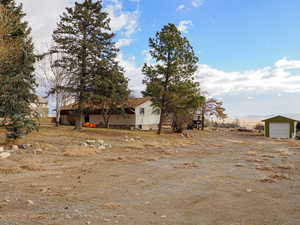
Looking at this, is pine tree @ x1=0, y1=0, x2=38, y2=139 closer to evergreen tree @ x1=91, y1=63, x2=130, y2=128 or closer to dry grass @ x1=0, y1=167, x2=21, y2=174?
dry grass @ x1=0, y1=167, x2=21, y2=174

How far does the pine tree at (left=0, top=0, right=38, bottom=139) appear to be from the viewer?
41.8ft

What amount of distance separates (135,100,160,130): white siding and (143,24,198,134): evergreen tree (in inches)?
341

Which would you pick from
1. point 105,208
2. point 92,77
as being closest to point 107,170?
point 105,208

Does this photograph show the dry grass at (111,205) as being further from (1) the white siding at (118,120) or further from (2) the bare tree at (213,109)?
(2) the bare tree at (213,109)

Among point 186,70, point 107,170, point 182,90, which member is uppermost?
point 186,70

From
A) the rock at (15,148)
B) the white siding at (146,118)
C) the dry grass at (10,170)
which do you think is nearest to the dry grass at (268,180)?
the dry grass at (10,170)

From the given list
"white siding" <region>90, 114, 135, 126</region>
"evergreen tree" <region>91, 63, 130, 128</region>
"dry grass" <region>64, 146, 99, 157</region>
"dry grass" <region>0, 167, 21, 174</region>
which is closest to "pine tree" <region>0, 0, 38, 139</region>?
"dry grass" <region>64, 146, 99, 157</region>

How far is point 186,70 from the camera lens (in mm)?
24797

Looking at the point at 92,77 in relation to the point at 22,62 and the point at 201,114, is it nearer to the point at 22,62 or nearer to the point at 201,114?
the point at 22,62

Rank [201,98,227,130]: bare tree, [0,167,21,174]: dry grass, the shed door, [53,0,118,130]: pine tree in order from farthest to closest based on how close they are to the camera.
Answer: [201,98,227,130]: bare tree → the shed door → [53,0,118,130]: pine tree → [0,167,21,174]: dry grass

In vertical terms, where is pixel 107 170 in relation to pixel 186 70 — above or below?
below

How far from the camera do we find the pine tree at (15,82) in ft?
41.8

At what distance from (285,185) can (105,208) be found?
206 inches

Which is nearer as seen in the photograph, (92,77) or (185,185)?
(185,185)
